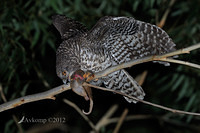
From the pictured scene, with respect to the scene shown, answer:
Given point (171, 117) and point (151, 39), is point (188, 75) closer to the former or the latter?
point (171, 117)

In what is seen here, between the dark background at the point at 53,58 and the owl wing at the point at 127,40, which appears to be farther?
the dark background at the point at 53,58

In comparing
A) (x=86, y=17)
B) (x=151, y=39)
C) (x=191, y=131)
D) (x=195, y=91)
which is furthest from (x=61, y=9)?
(x=191, y=131)

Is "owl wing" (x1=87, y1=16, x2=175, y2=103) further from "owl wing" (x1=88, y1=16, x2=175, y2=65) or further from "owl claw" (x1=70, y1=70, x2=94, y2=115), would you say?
"owl claw" (x1=70, y1=70, x2=94, y2=115)

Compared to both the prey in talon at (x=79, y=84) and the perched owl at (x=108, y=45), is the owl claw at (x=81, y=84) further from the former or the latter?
the perched owl at (x=108, y=45)

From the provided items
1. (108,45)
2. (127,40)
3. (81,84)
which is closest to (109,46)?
(108,45)

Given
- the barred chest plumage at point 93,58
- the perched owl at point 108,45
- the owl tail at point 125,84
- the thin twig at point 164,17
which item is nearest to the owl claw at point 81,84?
the perched owl at point 108,45

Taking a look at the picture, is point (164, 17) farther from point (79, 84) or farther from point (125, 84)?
point (79, 84)

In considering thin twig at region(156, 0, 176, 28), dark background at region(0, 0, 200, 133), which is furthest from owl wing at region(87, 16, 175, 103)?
thin twig at region(156, 0, 176, 28)

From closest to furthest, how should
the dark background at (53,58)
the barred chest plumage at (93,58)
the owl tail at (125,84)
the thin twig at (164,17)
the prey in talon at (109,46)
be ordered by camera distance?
the prey in talon at (109,46), the barred chest plumage at (93,58), the owl tail at (125,84), the dark background at (53,58), the thin twig at (164,17)
